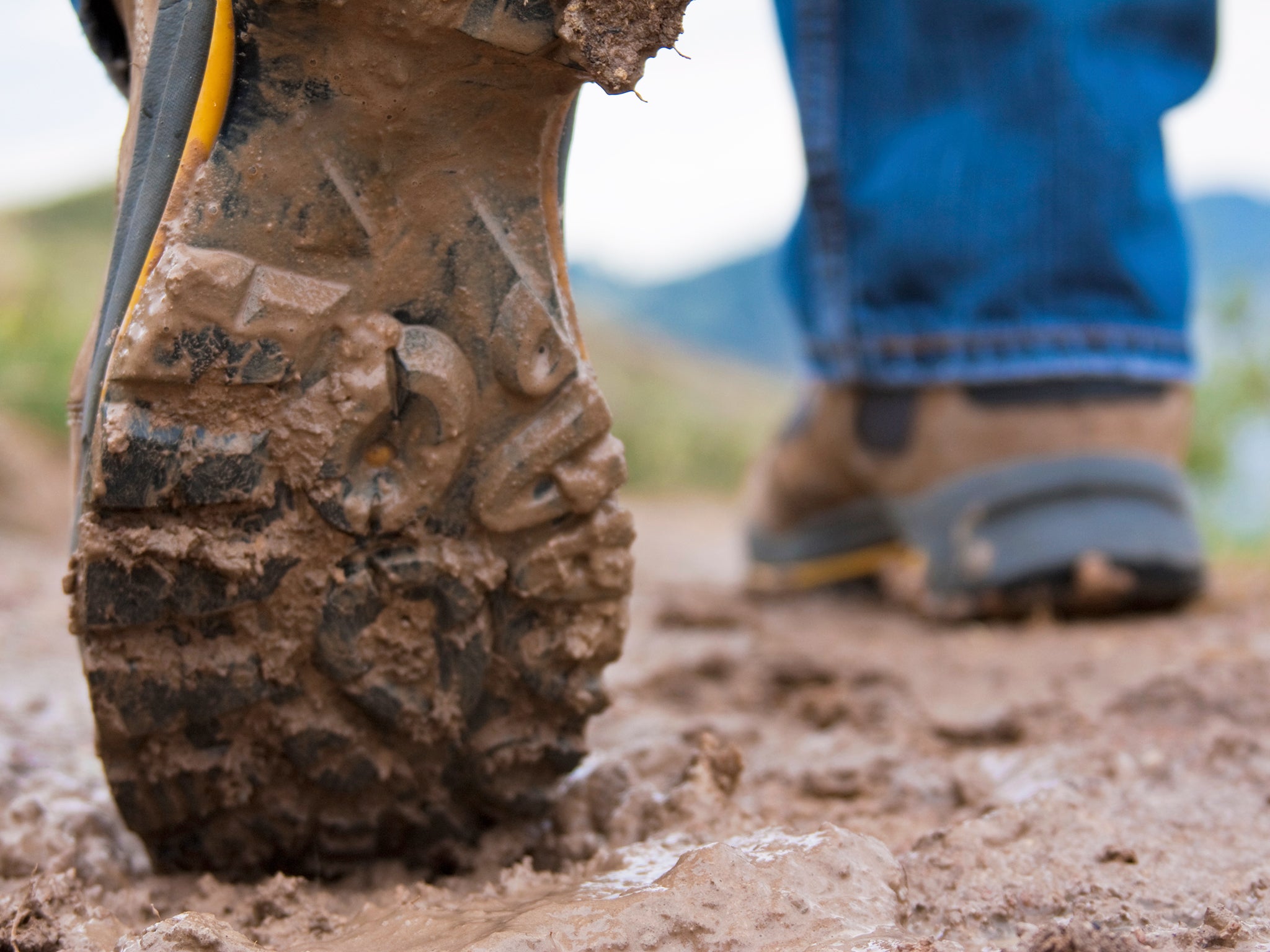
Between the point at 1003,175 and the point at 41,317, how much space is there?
3.40m

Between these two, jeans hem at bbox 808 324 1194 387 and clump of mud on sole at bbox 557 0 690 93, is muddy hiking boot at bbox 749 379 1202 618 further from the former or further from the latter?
clump of mud on sole at bbox 557 0 690 93

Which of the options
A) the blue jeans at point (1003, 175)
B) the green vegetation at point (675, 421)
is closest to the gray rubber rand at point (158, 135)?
the blue jeans at point (1003, 175)

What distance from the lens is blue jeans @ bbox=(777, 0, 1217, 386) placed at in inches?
62.6

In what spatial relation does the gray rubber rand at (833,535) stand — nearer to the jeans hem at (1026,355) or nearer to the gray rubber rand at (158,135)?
the jeans hem at (1026,355)

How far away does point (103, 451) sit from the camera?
0.68m

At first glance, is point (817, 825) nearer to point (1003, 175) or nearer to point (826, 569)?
point (1003, 175)

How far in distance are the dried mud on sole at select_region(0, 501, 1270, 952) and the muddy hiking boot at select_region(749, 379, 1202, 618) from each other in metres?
0.12

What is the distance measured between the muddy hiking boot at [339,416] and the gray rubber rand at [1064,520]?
0.99 m

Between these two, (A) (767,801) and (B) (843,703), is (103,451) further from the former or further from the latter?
(B) (843,703)

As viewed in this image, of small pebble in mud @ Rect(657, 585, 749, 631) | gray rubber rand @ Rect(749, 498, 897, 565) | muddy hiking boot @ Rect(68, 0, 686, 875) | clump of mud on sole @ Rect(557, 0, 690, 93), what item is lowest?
small pebble in mud @ Rect(657, 585, 749, 631)

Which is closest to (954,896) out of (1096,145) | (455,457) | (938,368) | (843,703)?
(455,457)

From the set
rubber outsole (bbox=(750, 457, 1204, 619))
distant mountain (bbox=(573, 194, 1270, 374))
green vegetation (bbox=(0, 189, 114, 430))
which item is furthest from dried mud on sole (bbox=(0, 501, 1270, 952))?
distant mountain (bbox=(573, 194, 1270, 374))

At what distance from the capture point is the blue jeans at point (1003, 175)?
159 cm

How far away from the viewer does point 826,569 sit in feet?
7.07
